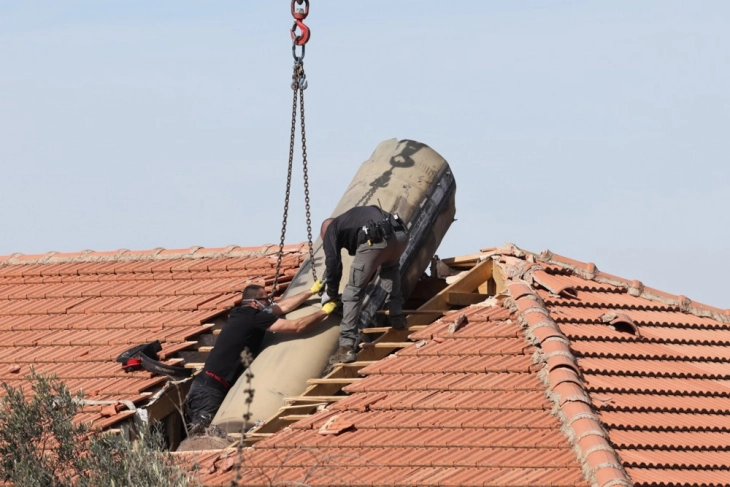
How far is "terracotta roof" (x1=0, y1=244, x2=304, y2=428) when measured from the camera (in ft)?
56.7

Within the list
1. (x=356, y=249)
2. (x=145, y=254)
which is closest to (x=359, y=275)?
(x=356, y=249)

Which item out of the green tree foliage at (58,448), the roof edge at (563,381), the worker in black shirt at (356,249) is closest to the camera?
the green tree foliage at (58,448)

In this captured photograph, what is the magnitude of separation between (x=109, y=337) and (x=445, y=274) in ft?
14.2

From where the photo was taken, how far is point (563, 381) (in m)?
14.7

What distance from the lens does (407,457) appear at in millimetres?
14258

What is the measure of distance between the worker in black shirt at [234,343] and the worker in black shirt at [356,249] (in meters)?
0.42

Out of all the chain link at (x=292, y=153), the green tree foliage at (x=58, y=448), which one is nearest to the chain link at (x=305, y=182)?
the chain link at (x=292, y=153)

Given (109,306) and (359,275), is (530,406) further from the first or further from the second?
(109,306)

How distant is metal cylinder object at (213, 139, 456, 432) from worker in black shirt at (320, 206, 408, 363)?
40 centimetres

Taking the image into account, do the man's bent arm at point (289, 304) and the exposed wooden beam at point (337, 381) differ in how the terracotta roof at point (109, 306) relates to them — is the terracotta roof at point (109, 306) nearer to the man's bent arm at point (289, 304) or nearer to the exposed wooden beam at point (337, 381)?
the man's bent arm at point (289, 304)

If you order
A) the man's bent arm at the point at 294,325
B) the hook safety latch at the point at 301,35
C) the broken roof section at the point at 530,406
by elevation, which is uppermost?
the hook safety latch at the point at 301,35

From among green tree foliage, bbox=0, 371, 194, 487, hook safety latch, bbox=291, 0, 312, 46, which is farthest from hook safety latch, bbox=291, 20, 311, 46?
green tree foliage, bbox=0, 371, 194, 487

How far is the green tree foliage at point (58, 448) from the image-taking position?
507 inches

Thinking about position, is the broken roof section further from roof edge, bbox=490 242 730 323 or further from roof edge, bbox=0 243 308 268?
roof edge, bbox=0 243 308 268
